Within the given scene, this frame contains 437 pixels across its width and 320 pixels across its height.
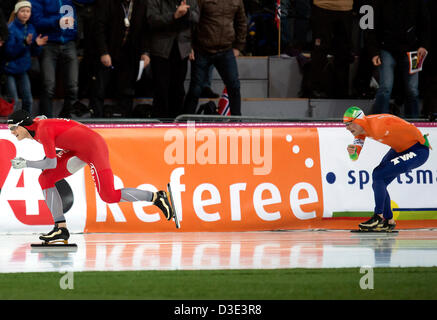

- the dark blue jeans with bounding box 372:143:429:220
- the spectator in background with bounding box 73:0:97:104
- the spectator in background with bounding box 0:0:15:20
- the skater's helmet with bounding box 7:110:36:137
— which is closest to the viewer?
the skater's helmet with bounding box 7:110:36:137

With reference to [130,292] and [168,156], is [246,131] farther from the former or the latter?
[130,292]

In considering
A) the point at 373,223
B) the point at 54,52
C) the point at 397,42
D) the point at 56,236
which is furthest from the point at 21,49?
the point at 373,223

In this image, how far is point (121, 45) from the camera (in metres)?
11.7

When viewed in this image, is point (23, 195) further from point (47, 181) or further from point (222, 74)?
point (222, 74)

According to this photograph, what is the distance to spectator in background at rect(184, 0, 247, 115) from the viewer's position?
1124 centimetres

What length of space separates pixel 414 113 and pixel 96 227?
5.11 m

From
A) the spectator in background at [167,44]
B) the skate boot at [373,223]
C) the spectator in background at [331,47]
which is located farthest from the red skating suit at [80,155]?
the spectator in background at [331,47]

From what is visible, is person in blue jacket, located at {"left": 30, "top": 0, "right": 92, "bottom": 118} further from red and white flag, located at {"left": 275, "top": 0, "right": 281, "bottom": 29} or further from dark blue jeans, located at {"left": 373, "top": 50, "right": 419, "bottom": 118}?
dark blue jeans, located at {"left": 373, "top": 50, "right": 419, "bottom": 118}

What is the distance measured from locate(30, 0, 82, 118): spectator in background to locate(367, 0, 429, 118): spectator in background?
4.50 metres

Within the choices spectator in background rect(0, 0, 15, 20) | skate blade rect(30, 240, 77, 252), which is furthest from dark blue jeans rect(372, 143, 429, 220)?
spectator in background rect(0, 0, 15, 20)

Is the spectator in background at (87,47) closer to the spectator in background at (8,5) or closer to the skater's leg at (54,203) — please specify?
the spectator in background at (8,5)

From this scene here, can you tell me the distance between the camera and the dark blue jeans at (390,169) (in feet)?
31.3

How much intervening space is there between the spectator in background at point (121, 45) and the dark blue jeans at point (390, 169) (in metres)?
3.85

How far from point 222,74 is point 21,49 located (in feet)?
9.83
